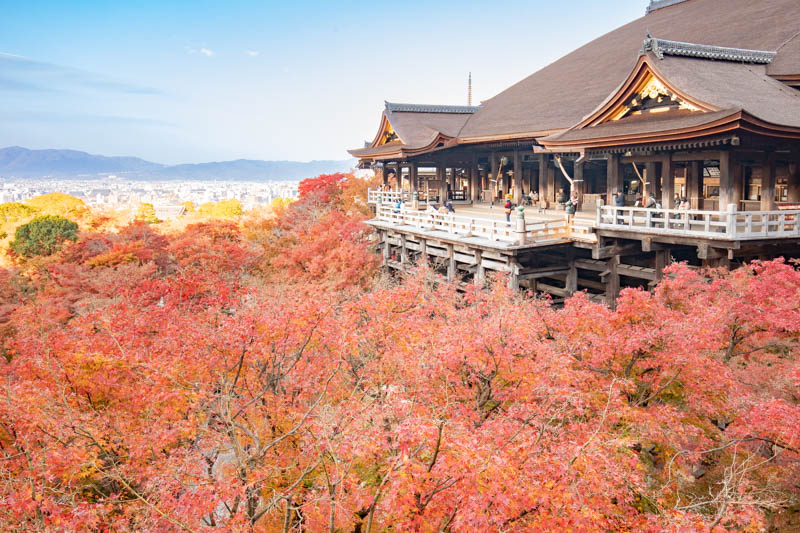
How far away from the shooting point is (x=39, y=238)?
3073cm

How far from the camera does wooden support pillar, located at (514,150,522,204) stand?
26.8 meters

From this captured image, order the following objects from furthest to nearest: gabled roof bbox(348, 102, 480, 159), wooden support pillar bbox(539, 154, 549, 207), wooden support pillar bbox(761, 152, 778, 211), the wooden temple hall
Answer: gabled roof bbox(348, 102, 480, 159) → wooden support pillar bbox(539, 154, 549, 207) → wooden support pillar bbox(761, 152, 778, 211) → the wooden temple hall

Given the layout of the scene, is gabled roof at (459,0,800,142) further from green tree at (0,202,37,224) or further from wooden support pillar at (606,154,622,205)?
green tree at (0,202,37,224)

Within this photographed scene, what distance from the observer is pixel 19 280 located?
27.7 m

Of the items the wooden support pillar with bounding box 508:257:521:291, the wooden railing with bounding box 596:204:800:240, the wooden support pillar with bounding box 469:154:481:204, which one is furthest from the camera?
the wooden support pillar with bounding box 469:154:481:204

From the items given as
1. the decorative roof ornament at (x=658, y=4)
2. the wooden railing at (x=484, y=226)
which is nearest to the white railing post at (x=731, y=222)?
the wooden railing at (x=484, y=226)

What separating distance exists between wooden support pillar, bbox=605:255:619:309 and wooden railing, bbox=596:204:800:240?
121cm

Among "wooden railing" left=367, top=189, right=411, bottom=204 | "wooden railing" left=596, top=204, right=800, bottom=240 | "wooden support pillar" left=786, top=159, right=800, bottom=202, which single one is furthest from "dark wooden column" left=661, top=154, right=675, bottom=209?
"wooden railing" left=367, top=189, right=411, bottom=204

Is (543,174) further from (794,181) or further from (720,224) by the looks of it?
(720,224)

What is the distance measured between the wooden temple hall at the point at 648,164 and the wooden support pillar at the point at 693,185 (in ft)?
0.13

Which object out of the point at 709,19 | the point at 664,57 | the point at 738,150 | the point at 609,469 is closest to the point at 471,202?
the point at 709,19

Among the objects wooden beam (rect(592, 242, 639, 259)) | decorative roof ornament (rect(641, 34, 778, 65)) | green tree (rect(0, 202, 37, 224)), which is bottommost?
wooden beam (rect(592, 242, 639, 259))

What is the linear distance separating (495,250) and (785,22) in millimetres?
15555

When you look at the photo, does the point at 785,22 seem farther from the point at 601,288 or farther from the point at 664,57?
the point at 601,288
